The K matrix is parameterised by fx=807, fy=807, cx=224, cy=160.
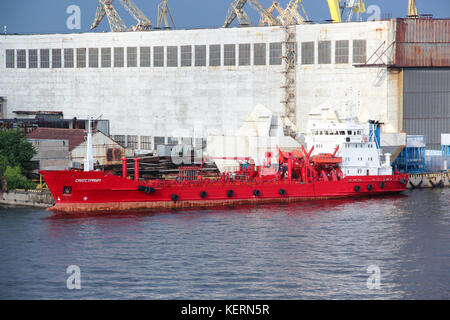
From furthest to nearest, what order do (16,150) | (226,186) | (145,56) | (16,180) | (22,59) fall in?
(22,59) < (145,56) < (16,150) < (16,180) < (226,186)

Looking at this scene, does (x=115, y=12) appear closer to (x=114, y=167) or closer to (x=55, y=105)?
(x=55, y=105)

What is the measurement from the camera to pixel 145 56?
90375 mm

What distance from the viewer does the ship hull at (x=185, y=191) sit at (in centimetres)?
5950

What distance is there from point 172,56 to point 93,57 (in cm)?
1076

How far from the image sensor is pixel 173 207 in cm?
6225

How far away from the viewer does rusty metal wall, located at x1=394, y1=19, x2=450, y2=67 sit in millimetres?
79375

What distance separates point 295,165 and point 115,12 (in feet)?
177

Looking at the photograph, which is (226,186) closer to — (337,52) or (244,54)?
(337,52)

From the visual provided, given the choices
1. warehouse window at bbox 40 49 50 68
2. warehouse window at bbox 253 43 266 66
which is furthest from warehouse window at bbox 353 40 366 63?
warehouse window at bbox 40 49 50 68

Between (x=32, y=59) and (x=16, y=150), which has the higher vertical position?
(x=32, y=59)

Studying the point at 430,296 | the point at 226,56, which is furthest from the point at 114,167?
the point at 430,296

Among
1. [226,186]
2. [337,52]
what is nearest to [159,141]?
[337,52]

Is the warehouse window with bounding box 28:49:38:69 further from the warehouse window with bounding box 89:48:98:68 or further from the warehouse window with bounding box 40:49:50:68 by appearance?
the warehouse window with bounding box 89:48:98:68

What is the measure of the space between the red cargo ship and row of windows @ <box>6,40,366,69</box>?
15.4m
